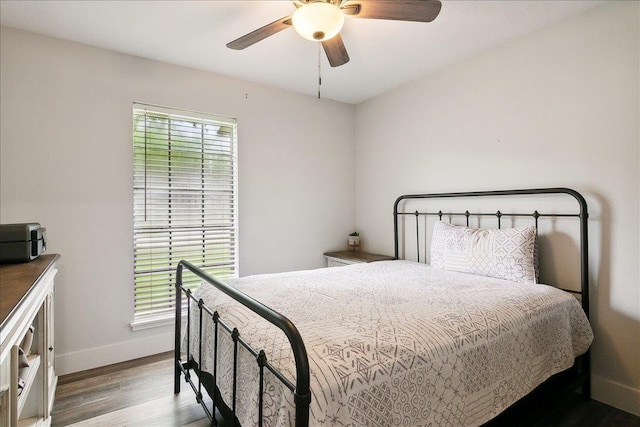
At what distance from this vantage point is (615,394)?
1968 mm

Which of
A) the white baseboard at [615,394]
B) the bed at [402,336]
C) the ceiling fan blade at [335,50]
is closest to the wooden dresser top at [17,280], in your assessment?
the bed at [402,336]

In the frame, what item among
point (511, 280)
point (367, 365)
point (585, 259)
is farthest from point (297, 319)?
point (585, 259)

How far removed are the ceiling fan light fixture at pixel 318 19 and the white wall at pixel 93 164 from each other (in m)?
1.65

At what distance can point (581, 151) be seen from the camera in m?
2.07

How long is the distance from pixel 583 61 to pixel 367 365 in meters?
2.35

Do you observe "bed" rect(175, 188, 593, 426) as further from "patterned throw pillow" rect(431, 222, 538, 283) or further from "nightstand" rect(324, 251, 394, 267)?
"nightstand" rect(324, 251, 394, 267)

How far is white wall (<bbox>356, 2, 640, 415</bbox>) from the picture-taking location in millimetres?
1898

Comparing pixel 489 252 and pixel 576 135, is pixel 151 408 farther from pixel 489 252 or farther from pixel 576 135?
pixel 576 135

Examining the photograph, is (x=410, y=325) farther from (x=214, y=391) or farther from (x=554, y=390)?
(x=554, y=390)

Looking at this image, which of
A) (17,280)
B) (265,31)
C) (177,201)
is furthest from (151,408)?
(265,31)

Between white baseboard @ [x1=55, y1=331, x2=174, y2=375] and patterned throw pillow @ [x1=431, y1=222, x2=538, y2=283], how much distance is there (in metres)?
2.38

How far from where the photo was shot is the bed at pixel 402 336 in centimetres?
100

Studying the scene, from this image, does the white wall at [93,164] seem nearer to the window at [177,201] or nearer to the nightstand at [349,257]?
the window at [177,201]

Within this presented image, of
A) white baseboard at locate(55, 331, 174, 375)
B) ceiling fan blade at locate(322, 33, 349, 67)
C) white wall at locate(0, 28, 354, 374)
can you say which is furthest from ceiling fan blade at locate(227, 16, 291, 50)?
white baseboard at locate(55, 331, 174, 375)
